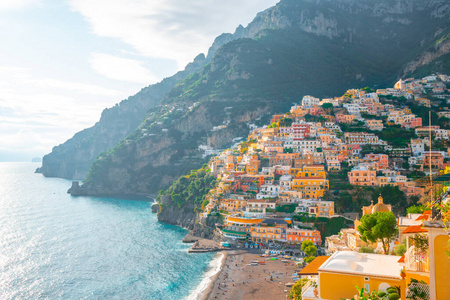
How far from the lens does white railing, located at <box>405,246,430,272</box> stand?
12.8m

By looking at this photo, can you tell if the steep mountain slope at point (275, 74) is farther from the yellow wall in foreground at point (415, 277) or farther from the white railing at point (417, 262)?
the yellow wall in foreground at point (415, 277)

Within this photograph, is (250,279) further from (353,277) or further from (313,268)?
(353,277)

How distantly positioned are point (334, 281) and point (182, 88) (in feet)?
555

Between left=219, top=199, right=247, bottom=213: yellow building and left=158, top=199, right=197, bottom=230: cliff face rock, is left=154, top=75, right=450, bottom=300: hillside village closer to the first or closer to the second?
left=219, top=199, right=247, bottom=213: yellow building

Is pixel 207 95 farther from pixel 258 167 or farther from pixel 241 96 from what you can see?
pixel 258 167

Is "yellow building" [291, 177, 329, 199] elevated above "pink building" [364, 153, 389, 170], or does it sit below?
below

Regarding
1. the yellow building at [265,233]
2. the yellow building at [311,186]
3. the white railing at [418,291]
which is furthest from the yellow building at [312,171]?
the white railing at [418,291]

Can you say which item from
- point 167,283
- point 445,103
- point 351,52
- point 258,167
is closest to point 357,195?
point 258,167

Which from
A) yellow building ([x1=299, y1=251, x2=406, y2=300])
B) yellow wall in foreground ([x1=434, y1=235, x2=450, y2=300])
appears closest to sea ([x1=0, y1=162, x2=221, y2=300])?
yellow building ([x1=299, y1=251, x2=406, y2=300])

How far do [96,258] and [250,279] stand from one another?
2668cm

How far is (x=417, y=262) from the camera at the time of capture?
1305cm

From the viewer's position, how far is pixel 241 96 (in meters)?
140

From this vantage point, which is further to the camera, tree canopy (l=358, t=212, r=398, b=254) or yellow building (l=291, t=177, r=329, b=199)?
yellow building (l=291, t=177, r=329, b=199)

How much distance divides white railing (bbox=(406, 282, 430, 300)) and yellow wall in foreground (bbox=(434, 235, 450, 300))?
1.21m
